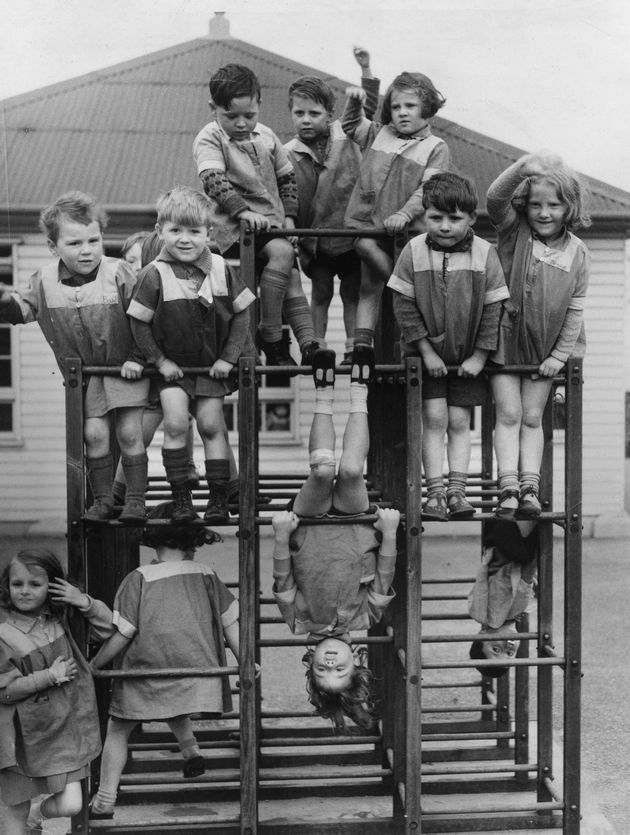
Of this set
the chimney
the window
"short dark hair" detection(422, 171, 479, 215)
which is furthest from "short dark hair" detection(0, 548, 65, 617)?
the chimney

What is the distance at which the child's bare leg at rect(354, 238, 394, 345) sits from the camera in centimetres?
426

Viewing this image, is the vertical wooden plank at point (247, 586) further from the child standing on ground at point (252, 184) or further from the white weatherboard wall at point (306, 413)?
the white weatherboard wall at point (306, 413)

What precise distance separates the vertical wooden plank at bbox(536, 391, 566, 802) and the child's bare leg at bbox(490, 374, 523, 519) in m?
0.45

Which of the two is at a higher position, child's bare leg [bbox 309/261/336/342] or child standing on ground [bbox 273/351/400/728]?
child's bare leg [bbox 309/261/336/342]

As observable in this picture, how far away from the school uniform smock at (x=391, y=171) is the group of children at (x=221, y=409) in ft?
0.97

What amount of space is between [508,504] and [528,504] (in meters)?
0.08

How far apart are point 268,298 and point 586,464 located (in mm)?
8418

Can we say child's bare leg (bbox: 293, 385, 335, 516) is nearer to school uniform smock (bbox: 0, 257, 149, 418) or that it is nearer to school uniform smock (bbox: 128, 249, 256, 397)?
school uniform smock (bbox: 128, 249, 256, 397)

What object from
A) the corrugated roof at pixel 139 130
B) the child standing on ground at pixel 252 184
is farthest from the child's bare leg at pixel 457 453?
the corrugated roof at pixel 139 130

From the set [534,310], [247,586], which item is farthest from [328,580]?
[534,310]

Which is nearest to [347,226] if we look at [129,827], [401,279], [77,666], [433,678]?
[401,279]

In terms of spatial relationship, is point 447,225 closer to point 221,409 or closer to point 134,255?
point 221,409

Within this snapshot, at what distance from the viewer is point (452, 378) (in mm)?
3812

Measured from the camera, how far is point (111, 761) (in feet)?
12.6
